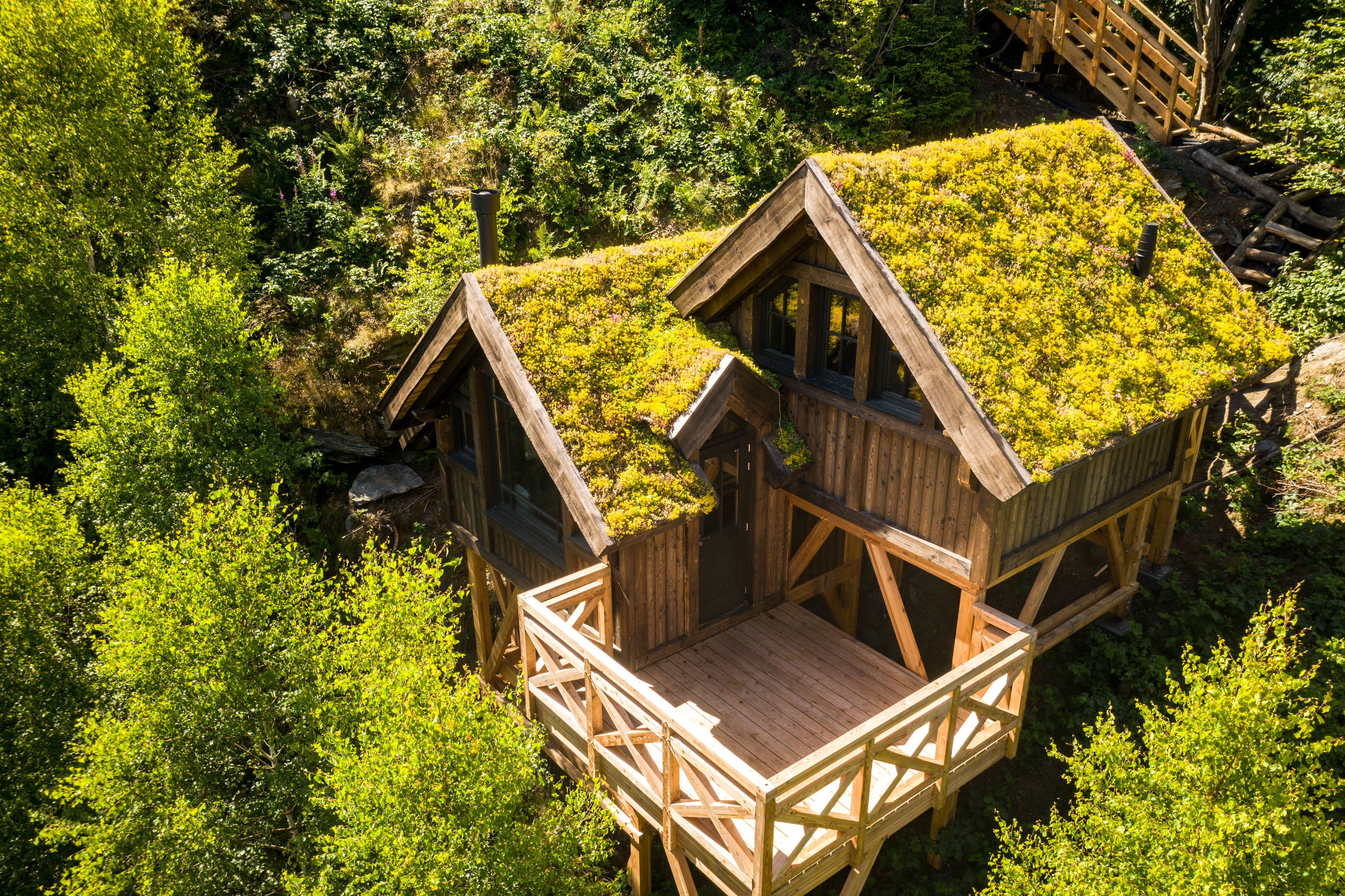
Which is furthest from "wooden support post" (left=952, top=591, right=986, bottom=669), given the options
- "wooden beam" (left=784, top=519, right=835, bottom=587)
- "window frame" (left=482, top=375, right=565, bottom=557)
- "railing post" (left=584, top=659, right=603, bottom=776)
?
"window frame" (left=482, top=375, right=565, bottom=557)

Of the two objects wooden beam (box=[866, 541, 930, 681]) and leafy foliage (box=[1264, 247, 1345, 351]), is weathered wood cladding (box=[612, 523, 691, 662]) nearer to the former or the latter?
wooden beam (box=[866, 541, 930, 681])

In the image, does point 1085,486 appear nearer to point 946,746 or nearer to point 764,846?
point 946,746

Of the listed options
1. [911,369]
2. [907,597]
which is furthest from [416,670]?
[907,597]

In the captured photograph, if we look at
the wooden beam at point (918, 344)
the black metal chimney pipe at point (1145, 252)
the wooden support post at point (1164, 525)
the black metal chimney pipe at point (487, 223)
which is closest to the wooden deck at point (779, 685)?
the wooden beam at point (918, 344)

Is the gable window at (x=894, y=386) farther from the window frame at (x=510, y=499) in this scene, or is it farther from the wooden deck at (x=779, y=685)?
the window frame at (x=510, y=499)

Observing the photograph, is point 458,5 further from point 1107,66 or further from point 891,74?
point 1107,66

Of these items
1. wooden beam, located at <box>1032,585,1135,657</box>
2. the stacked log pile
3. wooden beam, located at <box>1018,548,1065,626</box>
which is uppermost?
the stacked log pile
